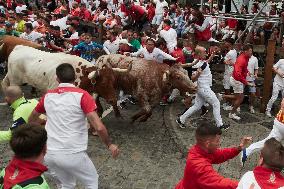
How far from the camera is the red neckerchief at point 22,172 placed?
10.6 feet

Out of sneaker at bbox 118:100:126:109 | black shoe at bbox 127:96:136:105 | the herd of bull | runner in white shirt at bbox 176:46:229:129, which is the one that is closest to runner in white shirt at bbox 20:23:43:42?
the herd of bull

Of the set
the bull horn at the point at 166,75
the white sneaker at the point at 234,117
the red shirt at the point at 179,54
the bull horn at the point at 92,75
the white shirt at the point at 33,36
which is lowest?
the white sneaker at the point at 234,117

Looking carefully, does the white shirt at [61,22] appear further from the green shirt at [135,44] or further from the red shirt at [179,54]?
the red shirt at [179,54]

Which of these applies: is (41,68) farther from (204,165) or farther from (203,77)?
(204,165)

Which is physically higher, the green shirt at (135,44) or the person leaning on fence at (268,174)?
the person leaning on fence at (268,174)

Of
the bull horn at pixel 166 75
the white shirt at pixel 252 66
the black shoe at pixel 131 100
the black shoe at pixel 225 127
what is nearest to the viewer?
the bull horn at pixel 166 75

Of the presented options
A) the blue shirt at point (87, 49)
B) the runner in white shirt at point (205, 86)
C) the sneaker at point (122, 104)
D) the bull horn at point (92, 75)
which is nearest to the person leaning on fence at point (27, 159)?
the bull horn at point (92, 75)

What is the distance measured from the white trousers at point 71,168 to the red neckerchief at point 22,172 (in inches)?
59.5

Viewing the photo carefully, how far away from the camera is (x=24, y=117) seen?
209 inches

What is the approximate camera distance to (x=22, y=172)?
3248 mm

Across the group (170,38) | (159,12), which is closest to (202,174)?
(170,38)

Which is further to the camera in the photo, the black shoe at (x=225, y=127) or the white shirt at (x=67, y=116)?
the black shoe at (x=225, y=127)

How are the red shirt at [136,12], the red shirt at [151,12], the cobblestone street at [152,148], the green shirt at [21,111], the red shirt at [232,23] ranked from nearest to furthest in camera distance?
the green shirt at [21,111] → the cobblestone street at [152,148] → the red shirt at [232,23] → the red shirt at [136,12] → the red shirt at [151,12]

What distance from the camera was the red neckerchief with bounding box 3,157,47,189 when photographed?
323 cm
